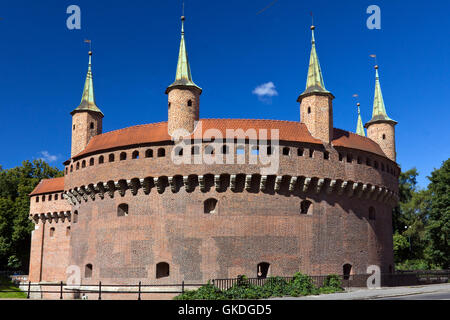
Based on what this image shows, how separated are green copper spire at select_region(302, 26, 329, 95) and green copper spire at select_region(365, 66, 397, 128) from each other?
7256 mm

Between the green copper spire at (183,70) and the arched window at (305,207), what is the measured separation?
30.6 feet

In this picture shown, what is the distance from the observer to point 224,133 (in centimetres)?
2775

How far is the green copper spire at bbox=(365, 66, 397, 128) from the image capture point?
1412 inches

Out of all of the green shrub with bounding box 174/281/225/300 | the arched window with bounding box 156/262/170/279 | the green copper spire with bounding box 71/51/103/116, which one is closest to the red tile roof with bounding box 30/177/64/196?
the green copper spire with bounding box 71/51/103/116

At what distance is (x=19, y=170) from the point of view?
55938mm

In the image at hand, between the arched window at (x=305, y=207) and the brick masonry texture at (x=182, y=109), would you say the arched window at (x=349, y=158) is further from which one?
the brick masonry texture at (x=182, y=109)

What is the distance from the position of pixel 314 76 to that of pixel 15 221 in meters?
33.3

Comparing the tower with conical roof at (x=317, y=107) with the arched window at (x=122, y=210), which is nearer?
the arched window at (x=122, y=210)

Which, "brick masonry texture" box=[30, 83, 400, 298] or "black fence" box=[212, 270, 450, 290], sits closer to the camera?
"black fence" box=[212, 270, 450, 290]

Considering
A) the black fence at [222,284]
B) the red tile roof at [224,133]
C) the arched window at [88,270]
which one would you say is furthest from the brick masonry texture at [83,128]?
the black fence at [222,284]

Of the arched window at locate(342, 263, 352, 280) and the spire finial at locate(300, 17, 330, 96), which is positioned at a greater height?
the spire finial at locate(300, 17, 330, 96)

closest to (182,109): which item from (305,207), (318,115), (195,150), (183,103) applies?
(183,103)

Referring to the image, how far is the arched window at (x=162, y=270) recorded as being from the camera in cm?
2725

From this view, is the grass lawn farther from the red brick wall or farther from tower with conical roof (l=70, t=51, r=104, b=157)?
tower with conical roof (l=70, t=51, r=104, b=157)
